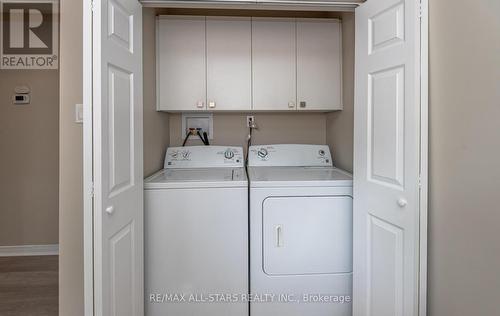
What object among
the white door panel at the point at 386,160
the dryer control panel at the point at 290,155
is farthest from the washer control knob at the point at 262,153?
the white door panel at the point at 386,160

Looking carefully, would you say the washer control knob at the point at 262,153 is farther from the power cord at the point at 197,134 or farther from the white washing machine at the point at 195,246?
the white washing machine at the point at 195,246

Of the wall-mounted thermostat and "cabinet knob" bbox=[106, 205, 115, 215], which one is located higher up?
the wall-mounted thermostat

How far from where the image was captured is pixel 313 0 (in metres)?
1.70

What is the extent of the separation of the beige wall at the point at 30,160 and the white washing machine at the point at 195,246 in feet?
6.83

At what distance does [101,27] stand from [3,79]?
9.32ft

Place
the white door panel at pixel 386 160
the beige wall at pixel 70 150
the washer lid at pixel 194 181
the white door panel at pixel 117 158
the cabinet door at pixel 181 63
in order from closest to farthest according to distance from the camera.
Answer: the white door panel at pixel 117 158 < the white door panel at pixel 386 160 < the beige wall at pixel 70 150 < the washer lid at pixel 194 181 < the cabinet door at pixel 181 63

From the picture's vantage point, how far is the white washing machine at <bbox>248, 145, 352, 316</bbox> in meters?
1.88

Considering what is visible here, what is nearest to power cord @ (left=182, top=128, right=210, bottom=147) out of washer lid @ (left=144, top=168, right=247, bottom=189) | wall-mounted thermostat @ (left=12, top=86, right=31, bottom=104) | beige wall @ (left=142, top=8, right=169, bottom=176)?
beige wall @ (left=142, top=8, right=169, bottom=176)

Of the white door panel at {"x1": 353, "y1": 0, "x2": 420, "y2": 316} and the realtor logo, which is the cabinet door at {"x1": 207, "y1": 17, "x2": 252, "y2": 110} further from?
the realtor logo

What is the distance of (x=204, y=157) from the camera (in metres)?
2.57

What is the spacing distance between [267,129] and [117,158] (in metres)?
1.64

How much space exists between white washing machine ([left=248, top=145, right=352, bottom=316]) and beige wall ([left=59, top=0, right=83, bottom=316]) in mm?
1008

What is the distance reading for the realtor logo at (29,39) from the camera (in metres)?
3.13

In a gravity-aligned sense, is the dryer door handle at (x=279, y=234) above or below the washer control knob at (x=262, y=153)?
below
